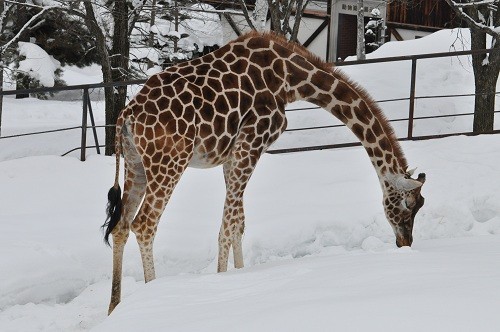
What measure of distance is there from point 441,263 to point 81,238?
14.2 ft

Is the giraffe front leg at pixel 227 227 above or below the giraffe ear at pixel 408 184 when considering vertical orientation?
below

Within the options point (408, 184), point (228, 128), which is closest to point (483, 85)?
point (408, 184)

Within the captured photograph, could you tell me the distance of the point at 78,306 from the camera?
7.61 metres

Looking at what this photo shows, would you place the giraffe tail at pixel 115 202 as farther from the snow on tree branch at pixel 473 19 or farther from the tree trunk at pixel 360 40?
the tree trunk at pixel 360 40

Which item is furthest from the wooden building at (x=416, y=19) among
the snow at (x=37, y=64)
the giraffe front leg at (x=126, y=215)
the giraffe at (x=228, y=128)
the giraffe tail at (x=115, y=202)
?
the giraffe tail at (x=115, y=202)

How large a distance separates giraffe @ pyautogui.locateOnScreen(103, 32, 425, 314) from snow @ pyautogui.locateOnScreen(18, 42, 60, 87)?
15.2 meters

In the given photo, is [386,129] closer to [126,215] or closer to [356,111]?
[356,111]

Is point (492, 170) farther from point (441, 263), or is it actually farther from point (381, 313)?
point (381, 313)

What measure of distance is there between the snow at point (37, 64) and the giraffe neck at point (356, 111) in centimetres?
1533

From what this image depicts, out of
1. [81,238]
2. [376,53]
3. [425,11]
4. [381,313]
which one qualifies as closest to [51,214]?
[81,238]

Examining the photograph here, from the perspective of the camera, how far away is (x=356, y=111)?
756 centimetres

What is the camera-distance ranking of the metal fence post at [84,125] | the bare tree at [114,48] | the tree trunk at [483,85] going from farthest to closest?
the bare tree at [114,48]
the tree trunk at [483,85]
the metal fence post at [84,125]

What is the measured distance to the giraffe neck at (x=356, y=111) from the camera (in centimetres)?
754

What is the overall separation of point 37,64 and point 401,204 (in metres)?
16.9
